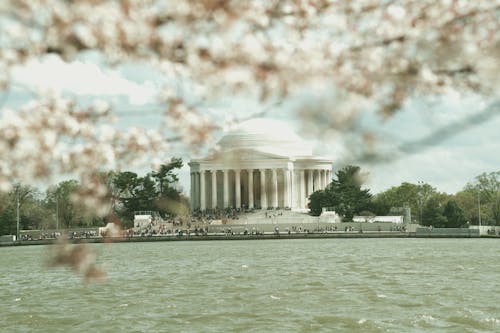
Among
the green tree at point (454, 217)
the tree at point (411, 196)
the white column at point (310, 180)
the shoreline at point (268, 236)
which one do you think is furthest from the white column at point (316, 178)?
the shoreline at point (268, 236)

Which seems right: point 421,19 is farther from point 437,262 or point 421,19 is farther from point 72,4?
point 437,262

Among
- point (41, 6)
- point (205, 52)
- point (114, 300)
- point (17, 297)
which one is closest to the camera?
point (41, 6)

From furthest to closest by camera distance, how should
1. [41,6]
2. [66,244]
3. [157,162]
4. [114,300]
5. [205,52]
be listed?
[114,300] < [157,162] < [66,244] < [205,52] < [41,6]

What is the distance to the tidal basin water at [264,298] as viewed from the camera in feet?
77.4

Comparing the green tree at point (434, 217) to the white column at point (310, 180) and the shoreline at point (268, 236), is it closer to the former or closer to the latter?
the shoreline at point (268, 236)

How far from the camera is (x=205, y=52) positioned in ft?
13.3

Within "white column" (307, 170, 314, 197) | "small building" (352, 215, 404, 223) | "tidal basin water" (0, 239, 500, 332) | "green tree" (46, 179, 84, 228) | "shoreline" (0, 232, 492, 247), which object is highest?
"white column" (307, 170, 314, 197)

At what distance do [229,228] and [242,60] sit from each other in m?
102

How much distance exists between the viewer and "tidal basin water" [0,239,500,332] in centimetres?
2359

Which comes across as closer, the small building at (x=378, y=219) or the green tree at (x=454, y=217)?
the green tree at (x=454, y=217)

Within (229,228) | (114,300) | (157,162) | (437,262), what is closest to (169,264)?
(437,262)

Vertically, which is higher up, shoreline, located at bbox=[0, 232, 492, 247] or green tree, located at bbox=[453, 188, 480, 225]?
green tree, located at bbox=[453, 188, 480, 225]

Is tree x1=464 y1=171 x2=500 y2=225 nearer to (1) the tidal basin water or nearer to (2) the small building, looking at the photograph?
(2) the small building

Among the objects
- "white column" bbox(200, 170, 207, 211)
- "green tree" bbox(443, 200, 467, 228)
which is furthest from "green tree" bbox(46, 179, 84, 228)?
"white column" bbox(200, 170, 207, 211)
